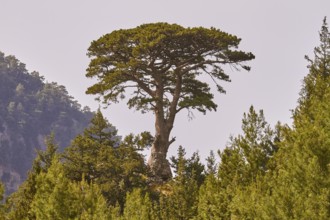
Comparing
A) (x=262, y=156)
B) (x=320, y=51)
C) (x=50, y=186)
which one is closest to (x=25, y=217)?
(x=50, y=186)

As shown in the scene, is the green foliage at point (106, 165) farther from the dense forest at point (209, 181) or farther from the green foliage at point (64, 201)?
the green foliage at point (64, 201)

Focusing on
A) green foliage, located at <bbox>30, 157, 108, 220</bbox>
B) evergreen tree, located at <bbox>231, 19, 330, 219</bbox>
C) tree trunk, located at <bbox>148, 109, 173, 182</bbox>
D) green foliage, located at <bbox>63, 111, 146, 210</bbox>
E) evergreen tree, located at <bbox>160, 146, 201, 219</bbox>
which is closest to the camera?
evergreen tree, located at <bbox>231, 19, 330, 219</bbox>

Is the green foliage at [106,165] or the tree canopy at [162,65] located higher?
the tree canopy at [162,65]

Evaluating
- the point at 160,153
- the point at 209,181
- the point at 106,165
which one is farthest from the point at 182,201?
the point at 160,153

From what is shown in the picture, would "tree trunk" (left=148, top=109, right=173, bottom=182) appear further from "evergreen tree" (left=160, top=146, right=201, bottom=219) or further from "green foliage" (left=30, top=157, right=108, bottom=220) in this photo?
"green foliage" (left=30, top=157, right=108, bottom=220)

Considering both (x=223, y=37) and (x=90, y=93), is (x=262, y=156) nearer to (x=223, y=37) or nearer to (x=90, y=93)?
(x=223, y=37)

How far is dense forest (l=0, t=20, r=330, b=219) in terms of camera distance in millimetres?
24016

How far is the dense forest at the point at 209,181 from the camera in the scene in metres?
24.0

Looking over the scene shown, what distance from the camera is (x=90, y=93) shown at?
41.5 m

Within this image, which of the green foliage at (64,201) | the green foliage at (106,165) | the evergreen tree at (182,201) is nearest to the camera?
the green foliage at (64,201)

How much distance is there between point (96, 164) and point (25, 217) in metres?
8.31

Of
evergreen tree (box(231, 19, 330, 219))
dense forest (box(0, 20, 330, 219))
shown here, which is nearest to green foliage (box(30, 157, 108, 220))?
dense forest (box(0, 20, 330, 219))

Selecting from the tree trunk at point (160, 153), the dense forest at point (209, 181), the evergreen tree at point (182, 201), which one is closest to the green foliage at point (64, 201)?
the dense forest at point (209, 181)

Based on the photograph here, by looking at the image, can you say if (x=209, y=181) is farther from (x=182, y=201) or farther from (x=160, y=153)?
(x=160, y=153)
